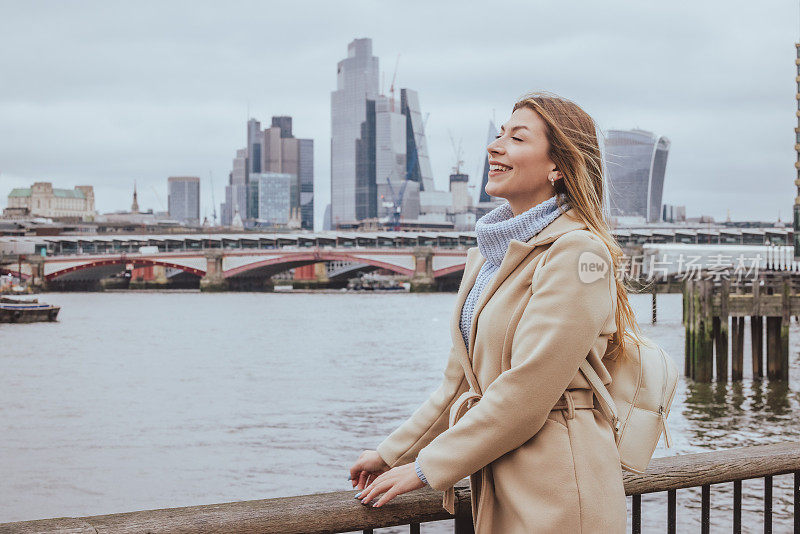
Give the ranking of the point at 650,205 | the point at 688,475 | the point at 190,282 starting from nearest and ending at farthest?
the point at 688,475 → the point at 190,282 → the point at 650,205

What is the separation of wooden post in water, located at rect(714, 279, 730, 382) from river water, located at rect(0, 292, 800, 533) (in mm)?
364

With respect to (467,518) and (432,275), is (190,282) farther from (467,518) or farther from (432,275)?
(467,518)

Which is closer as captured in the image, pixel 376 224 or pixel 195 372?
pixel 195 372

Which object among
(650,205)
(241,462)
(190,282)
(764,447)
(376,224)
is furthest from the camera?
(376,224)

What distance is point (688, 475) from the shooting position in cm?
285

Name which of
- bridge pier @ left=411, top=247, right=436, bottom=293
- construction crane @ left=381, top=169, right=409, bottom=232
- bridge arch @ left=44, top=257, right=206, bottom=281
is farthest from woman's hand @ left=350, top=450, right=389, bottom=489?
construction crane @ left=381, top=169, right=409, bottom=232

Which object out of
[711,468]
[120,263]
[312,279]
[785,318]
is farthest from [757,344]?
[312,279]

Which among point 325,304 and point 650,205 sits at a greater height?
point 650,205

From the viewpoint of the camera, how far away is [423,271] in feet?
248

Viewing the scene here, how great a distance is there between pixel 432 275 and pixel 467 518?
240 feet

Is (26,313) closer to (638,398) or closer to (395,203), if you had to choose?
(638,398)

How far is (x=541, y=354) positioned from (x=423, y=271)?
73.4 meters

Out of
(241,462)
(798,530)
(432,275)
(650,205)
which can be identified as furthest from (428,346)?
(650,205)

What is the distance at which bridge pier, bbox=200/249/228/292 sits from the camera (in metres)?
77.1
